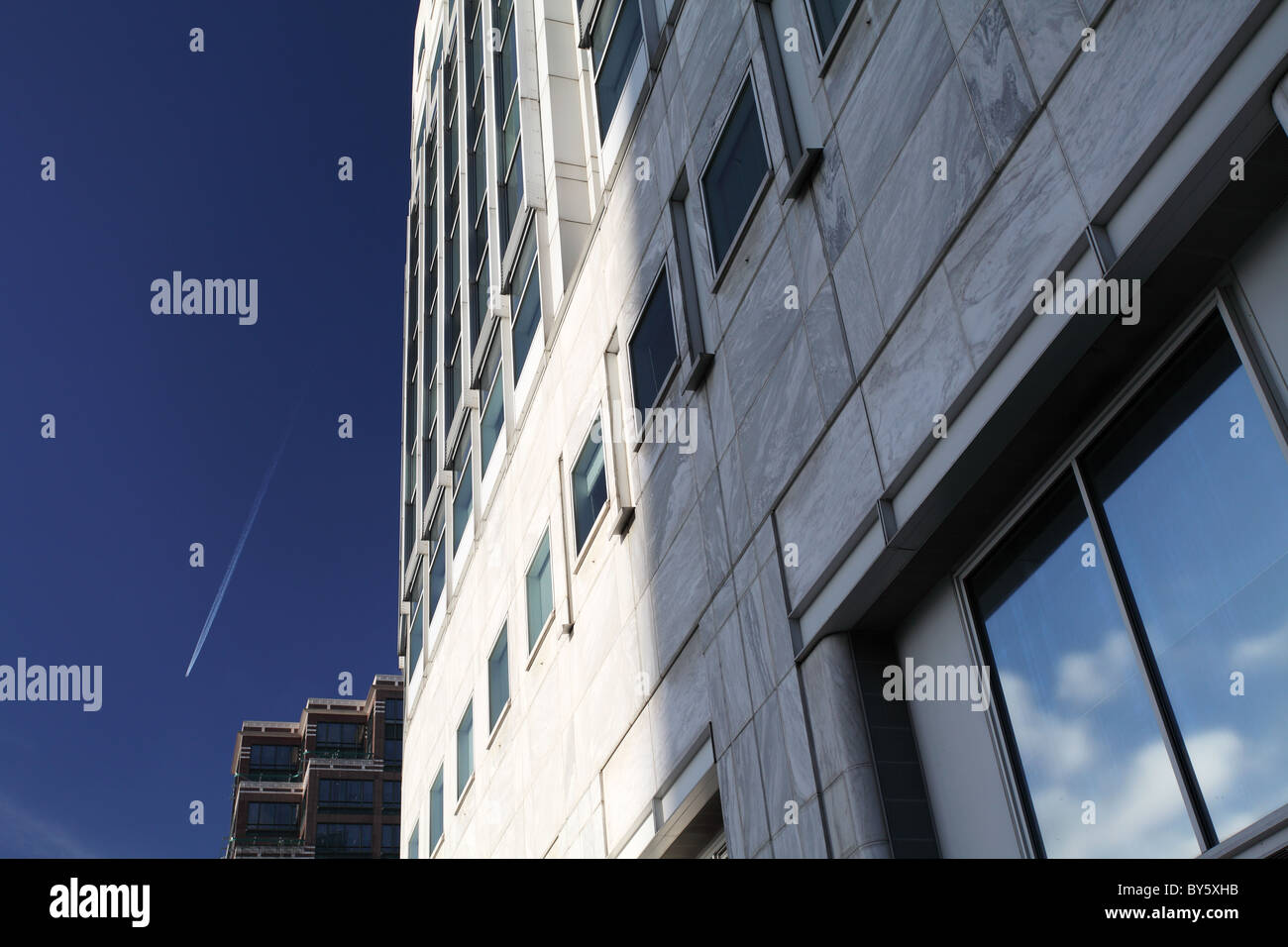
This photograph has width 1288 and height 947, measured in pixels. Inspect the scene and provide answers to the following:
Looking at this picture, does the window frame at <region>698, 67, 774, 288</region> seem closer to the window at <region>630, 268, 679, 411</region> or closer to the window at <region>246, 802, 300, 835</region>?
the window at <region>630, 268, 679, 411</region>

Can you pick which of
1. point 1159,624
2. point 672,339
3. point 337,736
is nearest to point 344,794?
point 337,736

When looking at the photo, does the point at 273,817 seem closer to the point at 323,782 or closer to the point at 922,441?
the point at 323,782

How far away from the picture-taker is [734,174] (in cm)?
1473

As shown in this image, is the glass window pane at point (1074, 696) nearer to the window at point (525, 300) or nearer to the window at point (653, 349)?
the window at point (653, 349)

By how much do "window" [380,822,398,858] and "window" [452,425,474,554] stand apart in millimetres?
104005

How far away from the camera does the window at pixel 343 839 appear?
405 ft

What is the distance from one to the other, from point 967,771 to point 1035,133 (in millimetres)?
5035

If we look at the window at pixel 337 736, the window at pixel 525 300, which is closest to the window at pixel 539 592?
the window at pixel 525 300

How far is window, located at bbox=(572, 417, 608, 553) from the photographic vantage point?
18656mm

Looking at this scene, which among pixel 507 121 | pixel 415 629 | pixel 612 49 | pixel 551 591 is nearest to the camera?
pixel 612 49

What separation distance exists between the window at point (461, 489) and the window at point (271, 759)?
395 feet

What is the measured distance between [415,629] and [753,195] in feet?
79.8
